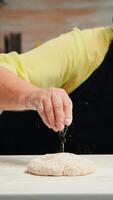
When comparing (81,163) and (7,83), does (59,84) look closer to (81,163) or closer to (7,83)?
(7,83)

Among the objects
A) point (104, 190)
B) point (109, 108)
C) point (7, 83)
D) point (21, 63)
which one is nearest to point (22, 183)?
point (104, 190)

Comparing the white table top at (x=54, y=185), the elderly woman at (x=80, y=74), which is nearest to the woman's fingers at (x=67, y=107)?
the white table top at (x=54, y=185)

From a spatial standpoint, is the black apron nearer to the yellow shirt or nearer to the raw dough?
the yellow shirt

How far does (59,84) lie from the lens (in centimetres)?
120

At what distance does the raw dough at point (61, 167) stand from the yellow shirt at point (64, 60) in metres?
0.31

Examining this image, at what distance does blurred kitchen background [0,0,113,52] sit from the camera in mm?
2119

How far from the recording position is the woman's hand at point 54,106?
863 mm

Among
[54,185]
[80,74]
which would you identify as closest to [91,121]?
[80,74]

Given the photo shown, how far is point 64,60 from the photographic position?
116cm

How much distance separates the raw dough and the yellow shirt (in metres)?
0.31

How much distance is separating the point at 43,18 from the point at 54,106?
1.33 metres

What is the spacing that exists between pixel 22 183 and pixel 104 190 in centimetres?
13

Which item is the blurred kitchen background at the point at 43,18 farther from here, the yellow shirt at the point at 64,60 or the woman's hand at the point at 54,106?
the woman's hand at the point at 54,106

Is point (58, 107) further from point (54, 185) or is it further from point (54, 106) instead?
point (54, 185)
